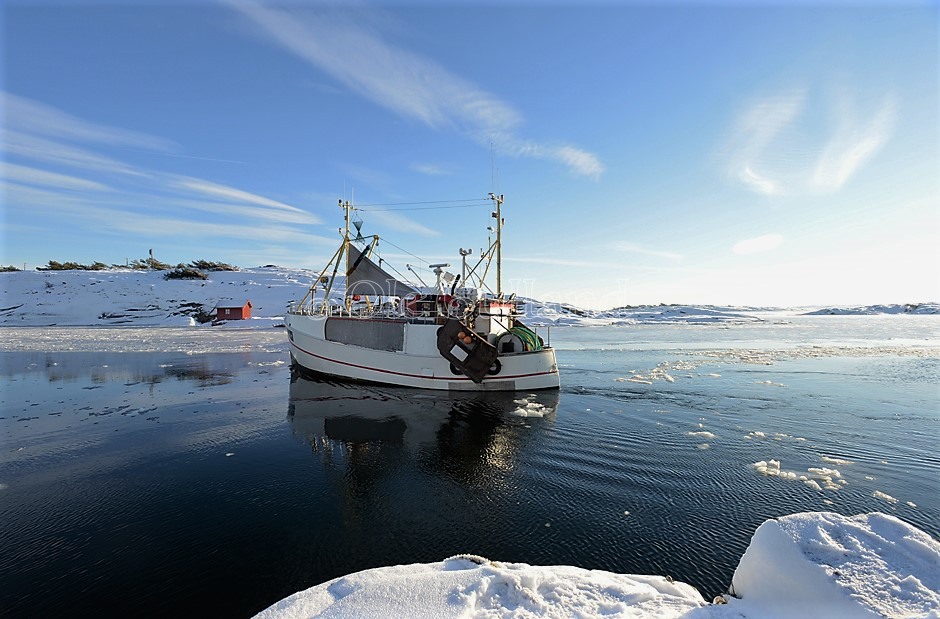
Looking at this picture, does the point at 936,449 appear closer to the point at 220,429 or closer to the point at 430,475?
the point at 430,475

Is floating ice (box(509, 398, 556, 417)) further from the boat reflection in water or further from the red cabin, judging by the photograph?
the red cabin

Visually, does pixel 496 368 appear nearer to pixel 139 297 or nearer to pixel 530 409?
pixel 530 409

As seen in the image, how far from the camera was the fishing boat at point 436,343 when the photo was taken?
16.0 meters

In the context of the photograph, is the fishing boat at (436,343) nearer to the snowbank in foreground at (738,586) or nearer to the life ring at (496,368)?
the life ring at (496,368)

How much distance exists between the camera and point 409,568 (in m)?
4.72

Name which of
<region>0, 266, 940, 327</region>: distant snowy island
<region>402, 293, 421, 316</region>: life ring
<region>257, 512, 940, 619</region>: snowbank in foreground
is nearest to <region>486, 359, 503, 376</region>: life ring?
<region>402, 293, 421, 316</region>: life ring

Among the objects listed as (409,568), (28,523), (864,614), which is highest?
(864,614)

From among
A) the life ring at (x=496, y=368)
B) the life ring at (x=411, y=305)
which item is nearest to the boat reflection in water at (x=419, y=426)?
the life ring at (x=496, y=368)

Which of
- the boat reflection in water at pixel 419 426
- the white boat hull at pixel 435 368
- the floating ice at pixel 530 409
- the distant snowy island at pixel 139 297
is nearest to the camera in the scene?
the boat reflection in water at pixel 419 426

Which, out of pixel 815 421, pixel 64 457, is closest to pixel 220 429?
pixel 64 457

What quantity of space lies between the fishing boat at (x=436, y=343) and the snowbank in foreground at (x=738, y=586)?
1132 centimetres

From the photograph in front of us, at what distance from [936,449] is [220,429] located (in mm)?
17610

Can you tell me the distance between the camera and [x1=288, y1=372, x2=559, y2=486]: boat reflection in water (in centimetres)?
918

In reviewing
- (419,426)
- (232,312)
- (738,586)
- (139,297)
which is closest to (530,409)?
(419,426)
